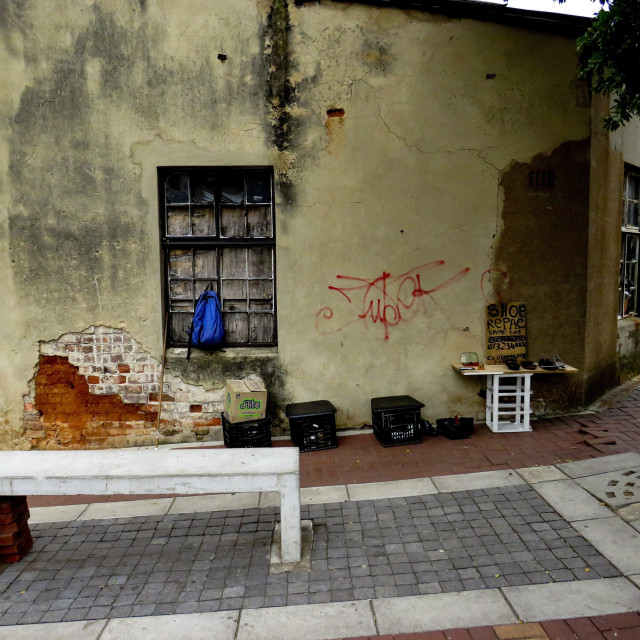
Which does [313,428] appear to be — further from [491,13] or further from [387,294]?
[491,13]

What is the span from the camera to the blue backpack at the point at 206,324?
6.56 meters

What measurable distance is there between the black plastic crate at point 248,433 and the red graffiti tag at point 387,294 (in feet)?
4.68

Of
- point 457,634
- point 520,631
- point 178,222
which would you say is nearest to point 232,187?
point 178,222

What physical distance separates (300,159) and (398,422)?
11.4 ft

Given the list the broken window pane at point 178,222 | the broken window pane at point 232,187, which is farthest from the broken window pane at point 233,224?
the broken window pane at point 178,222

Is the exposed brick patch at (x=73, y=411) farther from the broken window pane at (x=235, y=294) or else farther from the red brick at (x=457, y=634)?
the red brick at (x=457, y=634)

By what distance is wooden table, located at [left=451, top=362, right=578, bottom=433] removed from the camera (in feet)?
21.4

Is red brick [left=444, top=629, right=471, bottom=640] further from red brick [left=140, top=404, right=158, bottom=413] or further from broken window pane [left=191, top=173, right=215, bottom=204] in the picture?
broken window pane [left=191, top=173, right=215, bottom=204]

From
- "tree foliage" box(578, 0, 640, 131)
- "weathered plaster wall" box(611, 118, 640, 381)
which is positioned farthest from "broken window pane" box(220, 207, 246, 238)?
"weathered plaster wall" box(611, 118, 640, 381)

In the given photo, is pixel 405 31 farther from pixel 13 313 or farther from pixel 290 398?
pixel 13 313

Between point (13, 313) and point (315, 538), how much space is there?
473cm

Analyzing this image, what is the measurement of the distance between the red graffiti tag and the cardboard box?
1155mm

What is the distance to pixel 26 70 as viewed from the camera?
20.4 feet

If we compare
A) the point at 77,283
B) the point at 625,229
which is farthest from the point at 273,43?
the point at 625,229
